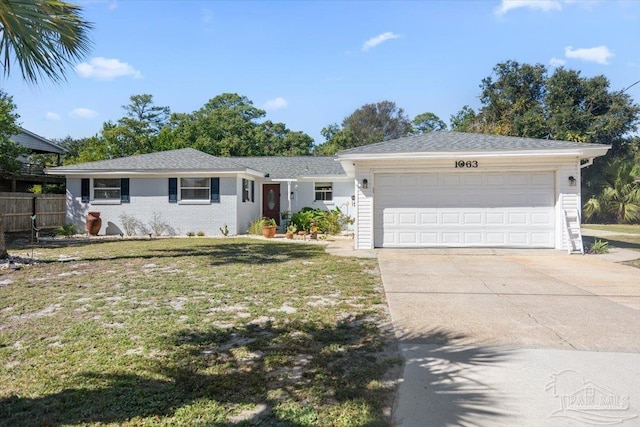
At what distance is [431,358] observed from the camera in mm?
3629

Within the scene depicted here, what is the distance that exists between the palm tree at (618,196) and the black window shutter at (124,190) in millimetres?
24979

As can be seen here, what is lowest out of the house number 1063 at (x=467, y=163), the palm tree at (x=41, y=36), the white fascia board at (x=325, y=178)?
the house number 1063 at (x=467, y=163)

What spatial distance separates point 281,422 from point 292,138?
41.2m

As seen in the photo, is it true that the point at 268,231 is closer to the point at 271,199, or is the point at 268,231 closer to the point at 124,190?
the point at 271,199

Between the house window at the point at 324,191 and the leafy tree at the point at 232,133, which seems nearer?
the house window at the point at 324,191

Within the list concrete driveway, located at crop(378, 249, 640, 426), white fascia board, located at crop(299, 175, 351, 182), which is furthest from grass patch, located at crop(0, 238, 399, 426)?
white fascia board, located at crop(299, 175, 351, 182)

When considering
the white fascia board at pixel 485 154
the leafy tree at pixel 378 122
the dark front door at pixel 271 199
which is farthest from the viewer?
the leafy tree at pixel 378 122

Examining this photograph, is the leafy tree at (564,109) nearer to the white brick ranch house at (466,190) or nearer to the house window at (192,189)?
the white brick ranch house at (466,190)

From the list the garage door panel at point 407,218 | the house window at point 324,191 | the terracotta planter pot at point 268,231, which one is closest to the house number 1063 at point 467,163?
the garage door panel at point 407,218

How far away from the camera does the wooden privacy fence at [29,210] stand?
17.1 metres

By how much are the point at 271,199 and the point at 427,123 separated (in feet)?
117

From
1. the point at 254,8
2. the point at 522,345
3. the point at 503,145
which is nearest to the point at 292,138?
the point at 254,8

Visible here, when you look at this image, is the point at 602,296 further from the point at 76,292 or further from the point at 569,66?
the point at 569,66

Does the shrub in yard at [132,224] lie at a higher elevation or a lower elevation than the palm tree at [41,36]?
lower
